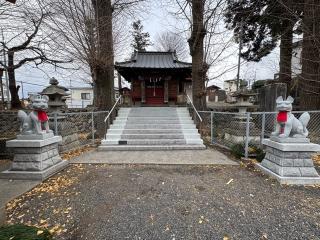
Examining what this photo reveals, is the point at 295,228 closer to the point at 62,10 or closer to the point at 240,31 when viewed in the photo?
the point at 62,10

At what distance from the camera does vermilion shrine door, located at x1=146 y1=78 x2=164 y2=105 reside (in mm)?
13047

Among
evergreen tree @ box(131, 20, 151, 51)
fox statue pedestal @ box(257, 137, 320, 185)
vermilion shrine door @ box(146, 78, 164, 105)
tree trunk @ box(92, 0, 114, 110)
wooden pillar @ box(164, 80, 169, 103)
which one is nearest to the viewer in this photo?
fox statue pedestal @ box(257, 137, 320, 185)

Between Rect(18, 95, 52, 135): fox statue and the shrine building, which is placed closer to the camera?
Rect(18, 95, 52, 135): fox statue

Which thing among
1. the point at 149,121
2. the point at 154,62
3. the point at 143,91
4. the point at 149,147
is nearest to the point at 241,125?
the point at 149,147

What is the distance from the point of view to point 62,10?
7.38 m

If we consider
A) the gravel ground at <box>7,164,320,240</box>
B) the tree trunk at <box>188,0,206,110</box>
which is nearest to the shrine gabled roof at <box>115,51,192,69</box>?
the tree trunk at <box>188,0,206,110</box>

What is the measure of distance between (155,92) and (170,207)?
10.8 meters

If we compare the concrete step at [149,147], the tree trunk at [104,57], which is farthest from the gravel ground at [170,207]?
the tree trunk at [104,57]

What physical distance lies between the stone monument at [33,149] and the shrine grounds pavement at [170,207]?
14.3 inches

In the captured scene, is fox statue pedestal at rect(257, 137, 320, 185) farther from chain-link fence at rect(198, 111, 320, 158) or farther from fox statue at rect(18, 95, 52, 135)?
fox statue at rect(18, 95, 52, 135)

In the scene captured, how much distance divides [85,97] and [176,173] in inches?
1362

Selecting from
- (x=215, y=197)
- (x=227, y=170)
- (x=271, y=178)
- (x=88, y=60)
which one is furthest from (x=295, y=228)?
(x=88, y=60)

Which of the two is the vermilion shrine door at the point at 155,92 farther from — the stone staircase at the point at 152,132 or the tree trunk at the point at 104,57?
the tree trunk at the point at 104,57

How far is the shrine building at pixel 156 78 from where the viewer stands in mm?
11859
